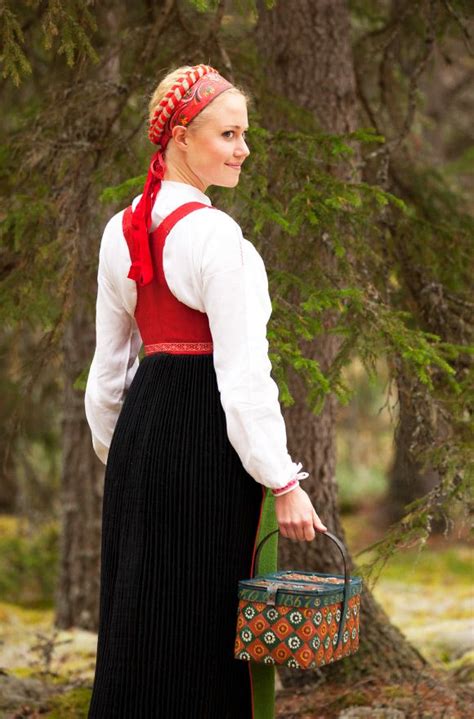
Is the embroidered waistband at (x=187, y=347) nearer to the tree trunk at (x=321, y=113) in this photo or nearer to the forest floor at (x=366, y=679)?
the forest floor at (x=366, y=679)

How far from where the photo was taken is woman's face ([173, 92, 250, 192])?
2.88m

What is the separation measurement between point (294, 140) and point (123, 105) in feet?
2.60

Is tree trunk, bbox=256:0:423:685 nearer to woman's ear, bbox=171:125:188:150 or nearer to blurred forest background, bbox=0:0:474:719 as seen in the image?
blurred forest background, bbox=0:0:474:719

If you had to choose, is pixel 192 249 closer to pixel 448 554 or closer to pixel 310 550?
pixel 310 550

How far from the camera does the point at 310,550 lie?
487cm

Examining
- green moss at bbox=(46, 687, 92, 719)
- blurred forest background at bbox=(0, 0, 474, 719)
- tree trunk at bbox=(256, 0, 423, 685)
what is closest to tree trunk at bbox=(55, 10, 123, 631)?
blurred forest background at bbox=(0, 0, 474, 719)

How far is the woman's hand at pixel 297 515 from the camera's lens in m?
2.69

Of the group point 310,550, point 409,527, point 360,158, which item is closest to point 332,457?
point 310,550

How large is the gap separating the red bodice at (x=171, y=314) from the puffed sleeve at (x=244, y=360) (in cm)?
11

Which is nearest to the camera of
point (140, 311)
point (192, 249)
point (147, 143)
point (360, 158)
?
point (192, 249)

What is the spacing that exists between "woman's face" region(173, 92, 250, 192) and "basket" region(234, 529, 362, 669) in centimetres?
105

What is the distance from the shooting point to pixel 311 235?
3988mm

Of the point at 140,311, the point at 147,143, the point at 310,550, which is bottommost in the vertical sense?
the point at 310,550

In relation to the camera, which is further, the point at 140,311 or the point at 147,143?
the point at 147,143
